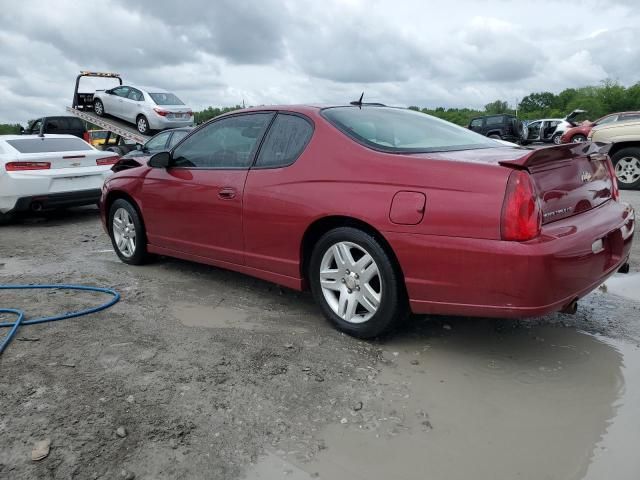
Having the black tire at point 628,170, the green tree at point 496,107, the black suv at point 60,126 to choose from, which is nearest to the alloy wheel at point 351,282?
the black tire at point 628,170

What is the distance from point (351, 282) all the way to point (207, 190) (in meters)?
1.52

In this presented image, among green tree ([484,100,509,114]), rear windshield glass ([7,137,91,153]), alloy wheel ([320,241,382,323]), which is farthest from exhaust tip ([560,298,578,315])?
green tree ([484,100,509,114])

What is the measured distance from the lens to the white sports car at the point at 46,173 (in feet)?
25.8

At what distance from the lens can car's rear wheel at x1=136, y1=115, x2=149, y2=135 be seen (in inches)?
610

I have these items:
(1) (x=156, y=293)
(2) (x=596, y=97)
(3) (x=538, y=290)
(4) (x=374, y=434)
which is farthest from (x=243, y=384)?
(2) (x=596, y=97)

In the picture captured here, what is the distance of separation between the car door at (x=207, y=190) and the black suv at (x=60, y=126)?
14.2 metres

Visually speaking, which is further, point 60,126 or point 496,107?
point 496,107

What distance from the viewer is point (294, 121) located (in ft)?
13.0

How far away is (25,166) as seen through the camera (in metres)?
7.94

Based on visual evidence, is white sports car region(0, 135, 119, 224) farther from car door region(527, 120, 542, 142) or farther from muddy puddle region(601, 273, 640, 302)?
car door region(527, 120, 542, 142)

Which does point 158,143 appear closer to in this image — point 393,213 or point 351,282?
point 351,282

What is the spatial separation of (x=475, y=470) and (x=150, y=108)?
48.2 feet

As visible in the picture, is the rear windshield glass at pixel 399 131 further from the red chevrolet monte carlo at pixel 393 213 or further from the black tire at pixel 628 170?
the black tire at pixel 628 170

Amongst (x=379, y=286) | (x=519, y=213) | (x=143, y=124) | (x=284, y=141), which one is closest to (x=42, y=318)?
(x=284, y=141)
